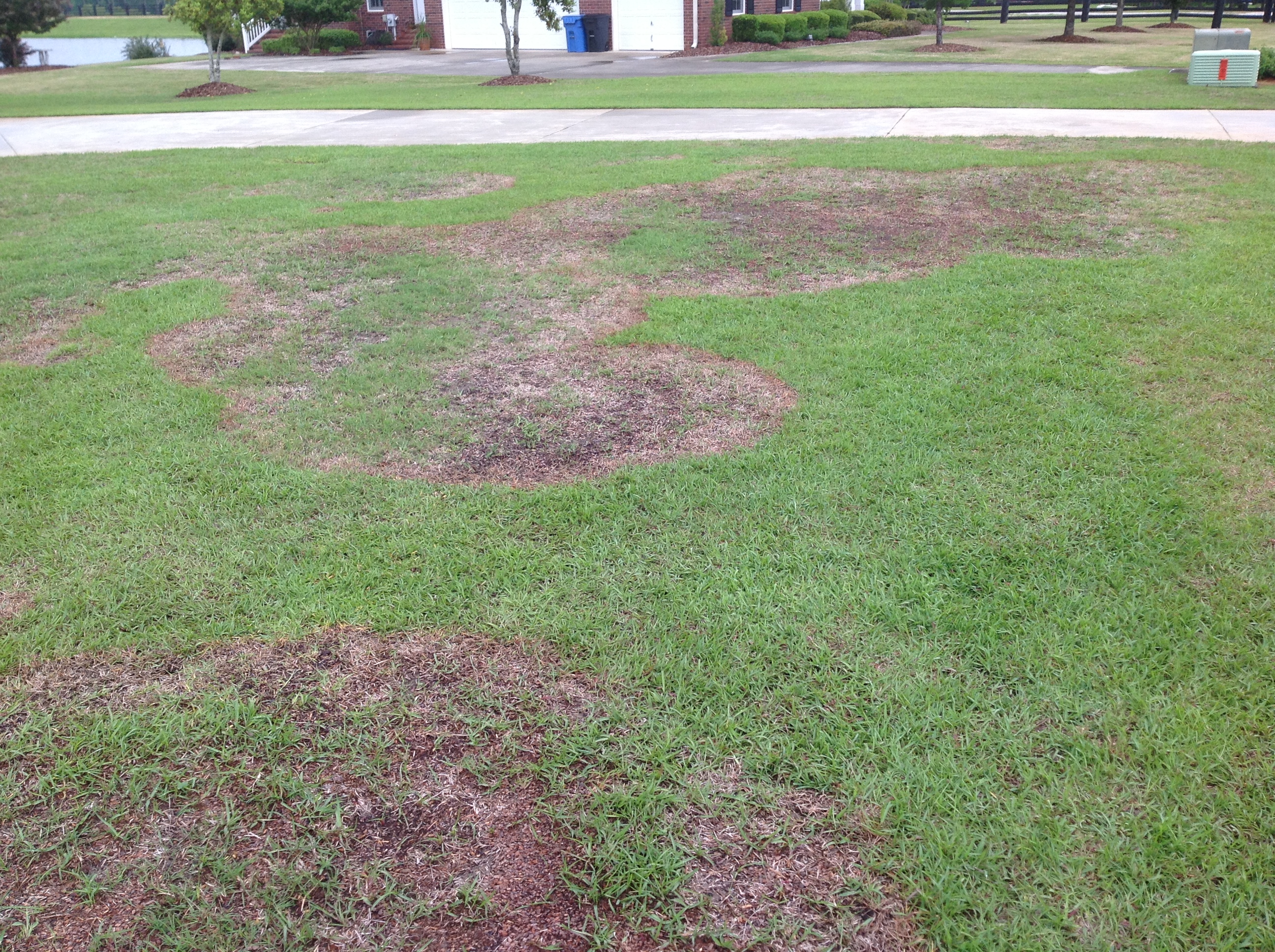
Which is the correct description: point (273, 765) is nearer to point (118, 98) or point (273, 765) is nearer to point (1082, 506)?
point (1082, 506)

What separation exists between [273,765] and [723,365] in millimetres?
3306

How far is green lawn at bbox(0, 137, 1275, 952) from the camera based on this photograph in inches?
86.2

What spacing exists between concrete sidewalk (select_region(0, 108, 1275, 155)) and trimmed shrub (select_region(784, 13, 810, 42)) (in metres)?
16.0

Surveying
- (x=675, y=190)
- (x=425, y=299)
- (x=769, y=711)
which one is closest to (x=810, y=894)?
(x=769, y=711)

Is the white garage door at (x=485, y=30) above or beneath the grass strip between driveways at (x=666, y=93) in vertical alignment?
above

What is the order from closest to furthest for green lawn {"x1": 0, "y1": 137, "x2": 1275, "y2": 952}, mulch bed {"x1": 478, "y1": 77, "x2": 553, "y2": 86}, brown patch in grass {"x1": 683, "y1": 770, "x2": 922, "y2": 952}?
brown patch in grass {"x1": 683, "y1": 770, "x2": 922, "y2": 952} < green lawn {"x1": 0, "y1": 137, "x2": 1275, "y2": 952} < mulch bed {"x1": 478, "y1": 77, "x2": 553, "y2": 86}

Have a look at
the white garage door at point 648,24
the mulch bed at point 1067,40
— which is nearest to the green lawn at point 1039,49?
the mulch bed at point 1067,40

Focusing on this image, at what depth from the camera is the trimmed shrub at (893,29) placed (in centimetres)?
3428

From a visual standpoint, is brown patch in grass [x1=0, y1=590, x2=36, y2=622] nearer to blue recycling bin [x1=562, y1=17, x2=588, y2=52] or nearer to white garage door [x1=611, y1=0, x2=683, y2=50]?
white garage door [x1=611, y1=0, x2=683, y2=50]

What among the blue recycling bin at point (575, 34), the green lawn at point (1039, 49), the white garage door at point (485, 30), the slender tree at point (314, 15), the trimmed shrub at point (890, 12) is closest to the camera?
the green lawn at point (1039, 49)

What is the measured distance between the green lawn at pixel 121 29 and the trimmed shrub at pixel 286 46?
16263mm

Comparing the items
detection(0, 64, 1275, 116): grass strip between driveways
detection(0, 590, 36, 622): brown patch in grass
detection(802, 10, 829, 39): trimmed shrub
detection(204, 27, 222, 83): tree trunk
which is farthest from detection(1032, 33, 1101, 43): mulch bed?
detection(0, 590, 36, 622): brown patch in grass

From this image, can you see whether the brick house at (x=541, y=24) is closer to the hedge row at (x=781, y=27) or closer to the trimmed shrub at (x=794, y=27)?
the hedge row at (x=781, y=27)

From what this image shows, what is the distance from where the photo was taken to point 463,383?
5059mm
